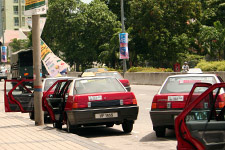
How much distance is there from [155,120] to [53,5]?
6214 centimetres

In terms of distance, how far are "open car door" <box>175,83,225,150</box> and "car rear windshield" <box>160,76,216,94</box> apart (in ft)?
16.2

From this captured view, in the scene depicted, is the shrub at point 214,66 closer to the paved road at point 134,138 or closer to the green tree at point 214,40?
the green tree at point 214,40

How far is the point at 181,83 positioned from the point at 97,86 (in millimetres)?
2170

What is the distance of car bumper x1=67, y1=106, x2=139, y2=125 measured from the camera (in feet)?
40.3

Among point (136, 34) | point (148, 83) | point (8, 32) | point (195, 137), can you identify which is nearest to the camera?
point (195, 137)

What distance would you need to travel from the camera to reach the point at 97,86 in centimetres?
1313

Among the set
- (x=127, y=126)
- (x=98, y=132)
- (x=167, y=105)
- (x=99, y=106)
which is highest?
(x=167, y=105)

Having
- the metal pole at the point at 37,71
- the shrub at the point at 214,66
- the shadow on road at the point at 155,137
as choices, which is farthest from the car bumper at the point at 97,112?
the shrub at the point at 214,66

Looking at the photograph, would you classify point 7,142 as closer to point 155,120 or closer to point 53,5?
point 155,120

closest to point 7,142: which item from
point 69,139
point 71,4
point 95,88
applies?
point 69,139

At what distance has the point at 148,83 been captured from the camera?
41531 millimetres

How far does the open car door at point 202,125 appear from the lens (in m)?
6.39

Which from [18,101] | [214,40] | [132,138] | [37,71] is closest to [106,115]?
[132,138]

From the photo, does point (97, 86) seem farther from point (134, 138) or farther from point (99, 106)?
point (134, 138)
